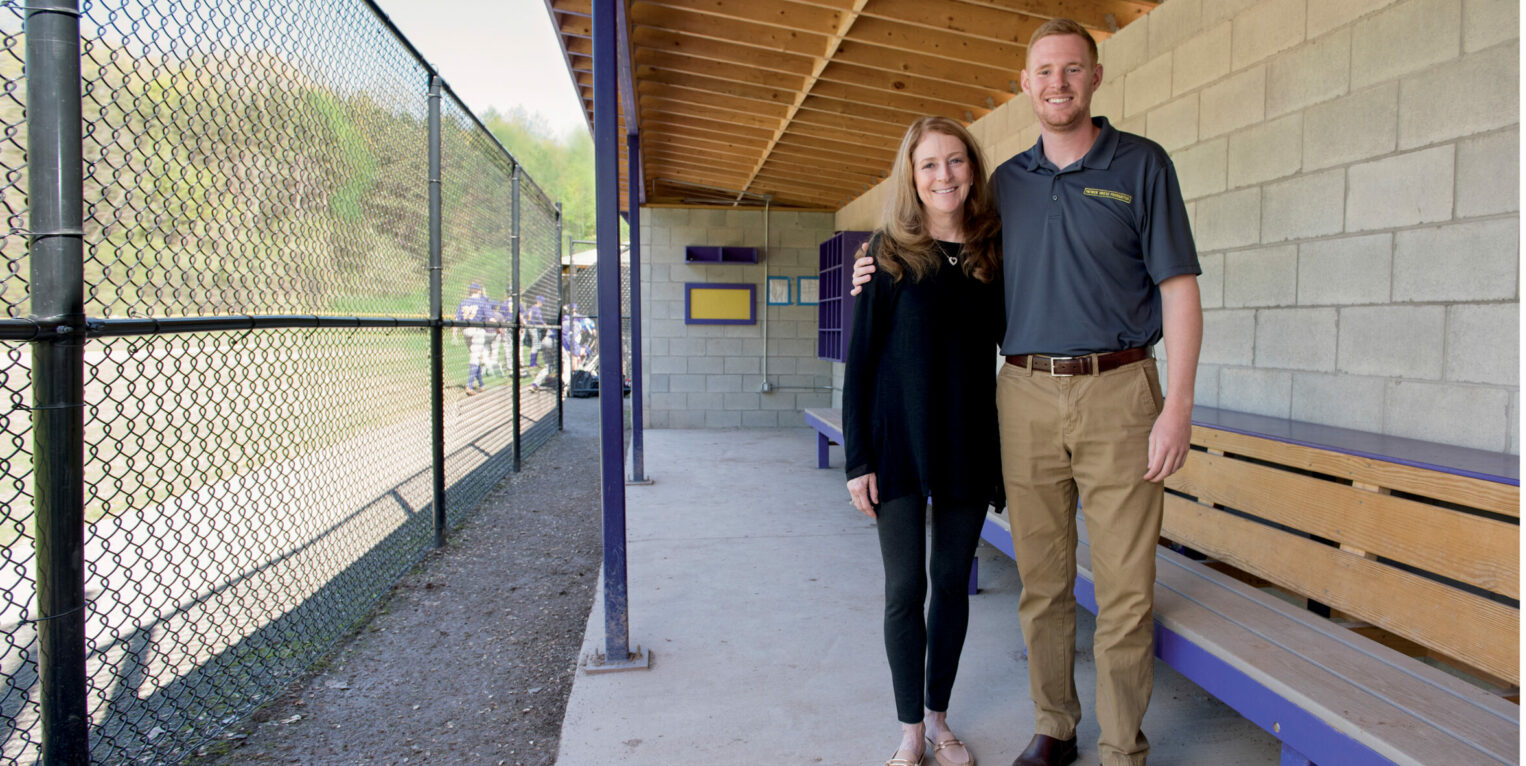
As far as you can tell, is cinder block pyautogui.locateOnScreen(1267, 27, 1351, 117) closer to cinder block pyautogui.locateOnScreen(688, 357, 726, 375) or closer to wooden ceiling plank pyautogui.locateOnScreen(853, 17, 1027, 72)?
wooden ceiling plank pyautogui.locateOnScreen(853, 17, 1027, 72)

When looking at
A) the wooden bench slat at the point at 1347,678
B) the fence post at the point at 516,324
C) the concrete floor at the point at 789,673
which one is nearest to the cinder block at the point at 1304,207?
the wooden bench slat at the point at 1347,678

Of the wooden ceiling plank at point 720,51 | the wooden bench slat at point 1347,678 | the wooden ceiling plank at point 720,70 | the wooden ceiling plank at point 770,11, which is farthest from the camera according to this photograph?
the wooden ceiling plank at point 720,70

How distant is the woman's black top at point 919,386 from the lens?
181 cm

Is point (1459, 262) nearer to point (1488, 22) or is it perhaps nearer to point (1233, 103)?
point (1488, 22)

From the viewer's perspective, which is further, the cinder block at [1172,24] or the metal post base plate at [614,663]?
the cinder block at [1172,24]

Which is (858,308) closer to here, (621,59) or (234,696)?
(234,696)

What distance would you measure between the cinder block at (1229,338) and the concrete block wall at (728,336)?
18.7 feet

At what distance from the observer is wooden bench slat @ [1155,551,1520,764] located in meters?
1.39

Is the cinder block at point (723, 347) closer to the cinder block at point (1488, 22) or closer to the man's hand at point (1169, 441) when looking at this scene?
the cinder block at point (1488, 22)

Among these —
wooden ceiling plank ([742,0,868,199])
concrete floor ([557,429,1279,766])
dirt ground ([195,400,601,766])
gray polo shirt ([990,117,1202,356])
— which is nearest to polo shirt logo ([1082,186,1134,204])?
gray polo shirt ([990,117,1202,356])

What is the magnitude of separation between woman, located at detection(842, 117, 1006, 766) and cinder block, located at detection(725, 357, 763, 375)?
678 cm

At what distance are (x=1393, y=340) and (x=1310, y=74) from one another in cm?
85

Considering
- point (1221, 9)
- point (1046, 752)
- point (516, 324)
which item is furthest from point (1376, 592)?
point (516, 324)

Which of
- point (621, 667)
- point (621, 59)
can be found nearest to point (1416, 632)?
point (621, 667)
